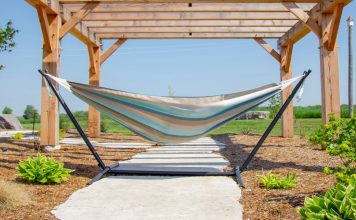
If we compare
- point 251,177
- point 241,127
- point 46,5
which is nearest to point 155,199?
point 251,177

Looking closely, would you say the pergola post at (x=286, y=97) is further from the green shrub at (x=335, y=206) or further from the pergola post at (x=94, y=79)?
the green shrub at (x=335, y=206)

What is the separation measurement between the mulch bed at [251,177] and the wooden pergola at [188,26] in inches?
31.0

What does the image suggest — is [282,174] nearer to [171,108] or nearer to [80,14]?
[171,108]

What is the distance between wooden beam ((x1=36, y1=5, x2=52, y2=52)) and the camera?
19.3 feet

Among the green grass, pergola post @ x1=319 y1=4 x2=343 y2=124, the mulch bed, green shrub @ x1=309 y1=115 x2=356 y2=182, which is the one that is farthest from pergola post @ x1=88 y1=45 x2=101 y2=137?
green shrub @ x1=309 y1=115 x2=356 y2=182

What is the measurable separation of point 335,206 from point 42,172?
2.53 m

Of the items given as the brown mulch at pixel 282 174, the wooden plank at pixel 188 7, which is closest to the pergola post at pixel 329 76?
the brown mulch at pixel 282 174

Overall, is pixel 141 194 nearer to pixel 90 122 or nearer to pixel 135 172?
pixel 135 172

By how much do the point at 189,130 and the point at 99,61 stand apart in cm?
642

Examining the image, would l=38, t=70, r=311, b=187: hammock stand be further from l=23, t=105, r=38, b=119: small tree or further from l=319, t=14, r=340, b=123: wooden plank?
l=23, t=105, r=38, b=119: small tree

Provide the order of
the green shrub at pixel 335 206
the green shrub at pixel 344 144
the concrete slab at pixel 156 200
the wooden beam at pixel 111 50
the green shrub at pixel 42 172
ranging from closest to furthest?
the green shrub at pixel 335 206, the green shrub at pixel 344 144, the concrete slab at pixel 156 200, the green shrub at pixel 42 172, the wooden beam at pixel 111 50

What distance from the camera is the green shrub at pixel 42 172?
3568 mm

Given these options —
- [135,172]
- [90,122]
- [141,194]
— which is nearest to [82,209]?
[141,194]

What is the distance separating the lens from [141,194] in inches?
126
